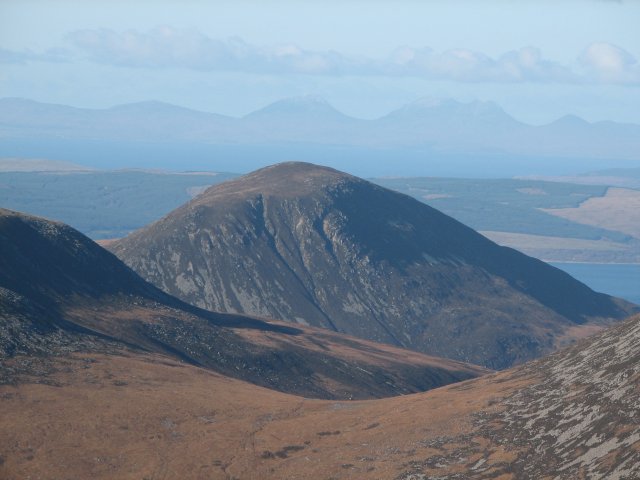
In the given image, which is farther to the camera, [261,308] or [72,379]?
[261,308]

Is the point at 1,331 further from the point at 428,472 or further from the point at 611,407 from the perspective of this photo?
the point at 611,407

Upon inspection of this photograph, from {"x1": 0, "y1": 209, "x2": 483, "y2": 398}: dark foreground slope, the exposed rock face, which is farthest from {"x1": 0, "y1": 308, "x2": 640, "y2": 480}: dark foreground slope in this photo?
{"x1": 0, "y1": 209, "x2": 483, "y2": 398}: dark foreground slope

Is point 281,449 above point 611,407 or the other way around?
the other way around

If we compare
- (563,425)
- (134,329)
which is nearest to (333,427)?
(563,425)

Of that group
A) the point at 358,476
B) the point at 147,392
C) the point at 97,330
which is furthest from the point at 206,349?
the point at 358,476

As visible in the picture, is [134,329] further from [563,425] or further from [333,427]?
[563,425]

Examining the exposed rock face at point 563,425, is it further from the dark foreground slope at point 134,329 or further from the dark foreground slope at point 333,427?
the dark foreground slope at point 134,329
